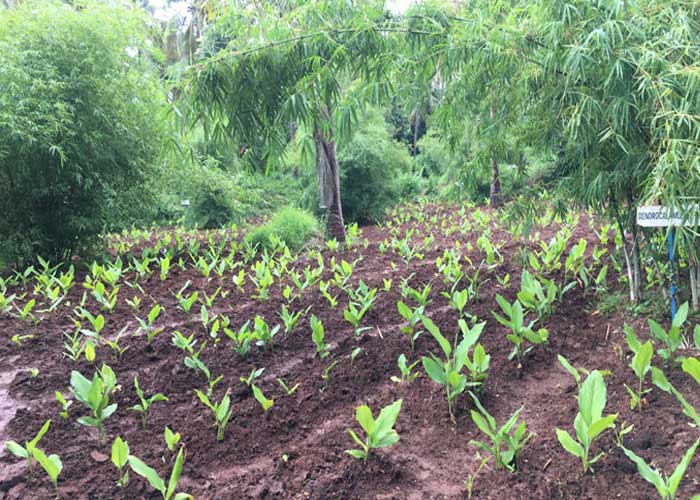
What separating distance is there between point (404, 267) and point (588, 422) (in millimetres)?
3154

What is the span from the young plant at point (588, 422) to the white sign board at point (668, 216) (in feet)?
2.64

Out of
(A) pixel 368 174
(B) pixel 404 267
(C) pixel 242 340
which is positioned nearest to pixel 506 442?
(C) pixel 242 340

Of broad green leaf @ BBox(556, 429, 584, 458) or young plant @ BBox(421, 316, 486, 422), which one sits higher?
broad green leaf @ BBox(556, 429, 584, 458)

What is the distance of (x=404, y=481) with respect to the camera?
169 cm

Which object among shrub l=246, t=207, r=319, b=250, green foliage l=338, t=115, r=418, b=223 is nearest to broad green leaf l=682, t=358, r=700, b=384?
shrub l=246, t=207, r=319, b=250

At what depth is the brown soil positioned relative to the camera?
1654 mm

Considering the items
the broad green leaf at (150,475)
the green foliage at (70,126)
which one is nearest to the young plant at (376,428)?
the broad green leaf at (150,475)

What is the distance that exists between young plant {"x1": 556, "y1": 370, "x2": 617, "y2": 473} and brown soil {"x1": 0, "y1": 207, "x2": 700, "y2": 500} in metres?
0.09

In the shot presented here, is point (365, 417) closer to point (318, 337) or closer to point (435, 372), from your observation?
point (435, 372)

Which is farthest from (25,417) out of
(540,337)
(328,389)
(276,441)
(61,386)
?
(540,337)

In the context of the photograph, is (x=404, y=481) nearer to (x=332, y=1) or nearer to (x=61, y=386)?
(x=61, y=386)

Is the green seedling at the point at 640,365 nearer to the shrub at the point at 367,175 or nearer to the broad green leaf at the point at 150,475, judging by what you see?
the broad green leaf at the point at 150,475

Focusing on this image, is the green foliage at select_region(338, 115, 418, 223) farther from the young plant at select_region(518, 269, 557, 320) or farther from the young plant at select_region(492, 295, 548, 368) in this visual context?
the young plant at select_region(492, 295, 548, 368)

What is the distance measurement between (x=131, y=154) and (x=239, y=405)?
4543mm
